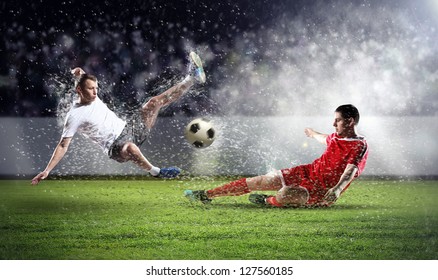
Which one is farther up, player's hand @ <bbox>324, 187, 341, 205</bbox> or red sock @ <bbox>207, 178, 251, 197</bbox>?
red sock @ <bbox>207, 178, 251, 197</bbox>

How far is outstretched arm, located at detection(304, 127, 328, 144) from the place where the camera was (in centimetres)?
676

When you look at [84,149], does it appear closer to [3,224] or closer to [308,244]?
[3,224]

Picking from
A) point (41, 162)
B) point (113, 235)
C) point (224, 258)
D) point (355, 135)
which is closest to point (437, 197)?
point (355, 135)

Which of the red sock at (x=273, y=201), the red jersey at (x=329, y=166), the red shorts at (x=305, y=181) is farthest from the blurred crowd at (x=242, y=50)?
the red sock at (x=273, y=201)

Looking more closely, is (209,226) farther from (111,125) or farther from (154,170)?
(111,125)

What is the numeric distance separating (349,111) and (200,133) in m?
1.64

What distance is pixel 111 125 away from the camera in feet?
22.6

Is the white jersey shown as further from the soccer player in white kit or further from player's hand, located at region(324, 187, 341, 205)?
player's hand, located at region(324, 187, 341, 205)

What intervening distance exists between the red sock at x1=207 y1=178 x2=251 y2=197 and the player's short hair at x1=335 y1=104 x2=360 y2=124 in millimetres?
1296

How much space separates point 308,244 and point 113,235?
1.82 metres

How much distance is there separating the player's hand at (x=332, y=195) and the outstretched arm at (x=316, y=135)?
547 mm

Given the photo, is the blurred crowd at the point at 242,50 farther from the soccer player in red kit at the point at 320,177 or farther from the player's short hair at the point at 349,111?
the soccer player in red kit at the point at 320,177

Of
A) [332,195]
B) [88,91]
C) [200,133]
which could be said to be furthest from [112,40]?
[332,195]

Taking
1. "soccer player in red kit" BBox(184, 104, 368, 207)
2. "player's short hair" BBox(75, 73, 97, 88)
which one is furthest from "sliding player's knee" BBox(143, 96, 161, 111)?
"soccer player in red kit" BBox(184, 104, 368, 207)
